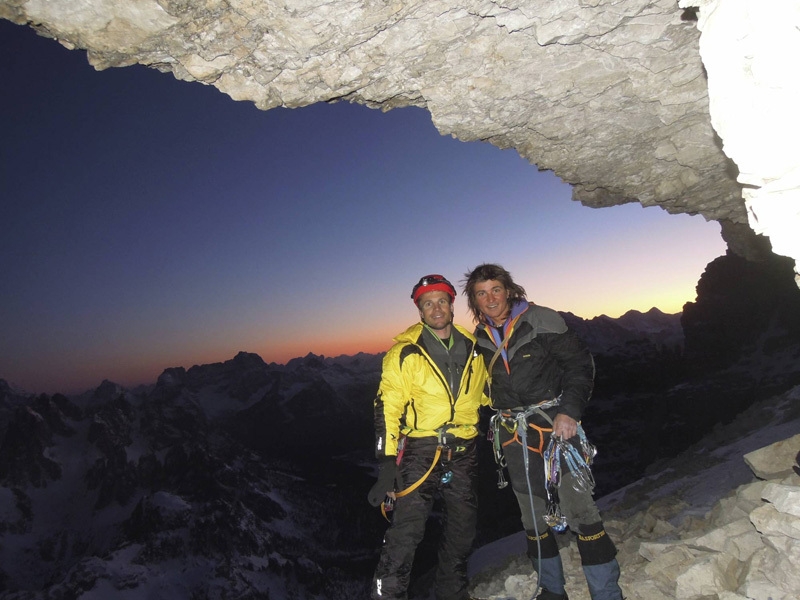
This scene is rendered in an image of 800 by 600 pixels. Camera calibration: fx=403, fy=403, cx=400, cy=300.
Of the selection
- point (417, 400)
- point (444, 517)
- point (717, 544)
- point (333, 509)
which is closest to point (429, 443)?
point (417, 400)

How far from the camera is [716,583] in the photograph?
161 inches

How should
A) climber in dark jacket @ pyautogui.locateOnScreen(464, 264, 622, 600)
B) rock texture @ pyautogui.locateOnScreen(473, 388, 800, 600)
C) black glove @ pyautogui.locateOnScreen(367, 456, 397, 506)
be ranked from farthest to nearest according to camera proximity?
black glove @ pyautogui.locateOnScreen(367, 456, 397, 506) < climber in dark jacket @ pyautogui.locateOnScreen(464, 264, 622, 600) < rock texture @ pyautogui.locateOnScreen(473, 388, 800, 600)

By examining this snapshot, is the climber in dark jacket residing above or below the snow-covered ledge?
below

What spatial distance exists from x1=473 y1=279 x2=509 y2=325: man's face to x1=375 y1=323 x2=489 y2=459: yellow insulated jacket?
2.40 ft

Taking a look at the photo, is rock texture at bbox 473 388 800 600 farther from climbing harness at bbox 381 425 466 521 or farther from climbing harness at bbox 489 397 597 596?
climbing harness at bbox 381 425 466 521

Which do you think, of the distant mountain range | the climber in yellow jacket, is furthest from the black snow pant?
the distant mountain range

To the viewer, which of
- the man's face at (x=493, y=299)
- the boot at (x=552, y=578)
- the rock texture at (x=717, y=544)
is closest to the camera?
the rock texture at (x=717, y=544)

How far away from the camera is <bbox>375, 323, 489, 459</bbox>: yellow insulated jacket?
5160mm

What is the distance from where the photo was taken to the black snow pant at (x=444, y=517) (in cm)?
490

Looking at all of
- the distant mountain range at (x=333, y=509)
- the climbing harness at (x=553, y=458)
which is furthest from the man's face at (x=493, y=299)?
the distant mountain range at (x=333, y=509)

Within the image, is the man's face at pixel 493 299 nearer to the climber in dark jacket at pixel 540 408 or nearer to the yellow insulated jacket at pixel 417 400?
the climber in dark jacket at pixel 540 408

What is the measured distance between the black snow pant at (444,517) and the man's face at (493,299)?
171 centimetres

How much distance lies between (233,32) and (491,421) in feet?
18.0

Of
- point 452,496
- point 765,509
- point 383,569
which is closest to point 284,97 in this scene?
point 452,496
